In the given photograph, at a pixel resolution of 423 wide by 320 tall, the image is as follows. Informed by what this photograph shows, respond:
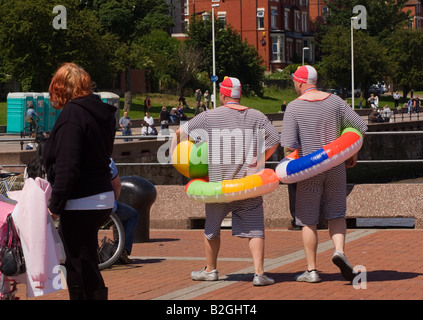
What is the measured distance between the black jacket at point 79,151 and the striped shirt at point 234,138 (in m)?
2.18

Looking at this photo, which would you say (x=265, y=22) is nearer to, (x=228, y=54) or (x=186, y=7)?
(x=186, y=7)

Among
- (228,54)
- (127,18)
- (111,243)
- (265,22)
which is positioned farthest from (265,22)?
(111,243)

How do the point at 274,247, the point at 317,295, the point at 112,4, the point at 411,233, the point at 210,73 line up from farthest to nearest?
1. the point at 210,73
2. the point at 112,4
3. the point at 411,233
4. the point at 274,247
5. the point at 317,295

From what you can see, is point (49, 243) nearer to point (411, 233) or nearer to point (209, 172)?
point (209, 172)

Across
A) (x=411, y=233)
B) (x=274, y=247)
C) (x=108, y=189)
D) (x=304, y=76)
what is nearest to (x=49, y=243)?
(x=108, y=189)

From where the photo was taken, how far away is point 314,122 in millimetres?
8109

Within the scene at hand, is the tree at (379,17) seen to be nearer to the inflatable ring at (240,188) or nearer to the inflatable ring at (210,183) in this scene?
the inflatable ring at (210,183)

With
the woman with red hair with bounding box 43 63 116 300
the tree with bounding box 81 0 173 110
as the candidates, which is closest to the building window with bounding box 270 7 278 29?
the tree with bounding box 81 0 173 110

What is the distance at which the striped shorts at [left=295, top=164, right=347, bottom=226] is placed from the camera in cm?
814

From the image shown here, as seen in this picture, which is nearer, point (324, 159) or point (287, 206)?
point (324, 159)

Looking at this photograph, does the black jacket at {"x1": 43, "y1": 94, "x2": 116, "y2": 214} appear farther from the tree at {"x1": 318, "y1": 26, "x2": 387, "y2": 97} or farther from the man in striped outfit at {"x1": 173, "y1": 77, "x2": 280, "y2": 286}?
the tree at {"x1": 318, "y1": 26, "x2": 387, "y2": 97}

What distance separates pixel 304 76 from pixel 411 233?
435 centimetres

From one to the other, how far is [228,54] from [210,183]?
7476 cm

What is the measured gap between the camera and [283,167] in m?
8.17
